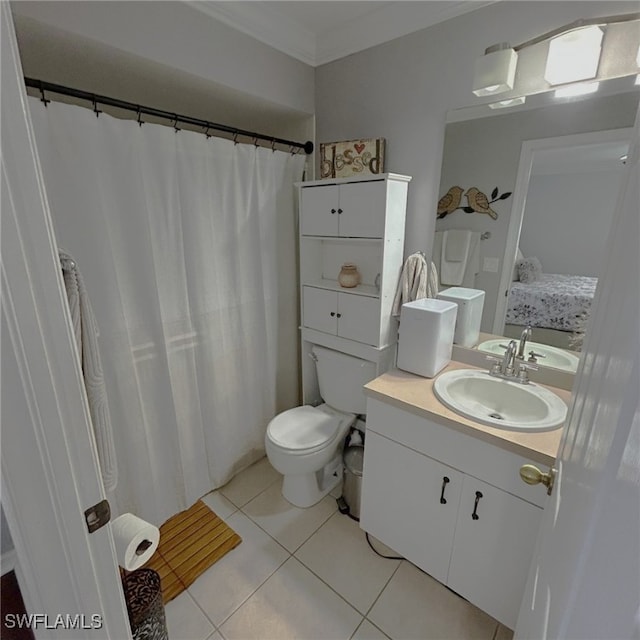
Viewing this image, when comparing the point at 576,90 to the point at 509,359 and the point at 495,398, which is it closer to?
the point at 509,359

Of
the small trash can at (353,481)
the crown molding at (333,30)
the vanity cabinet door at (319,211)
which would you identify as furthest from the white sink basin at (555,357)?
the crown molding at (333,30)

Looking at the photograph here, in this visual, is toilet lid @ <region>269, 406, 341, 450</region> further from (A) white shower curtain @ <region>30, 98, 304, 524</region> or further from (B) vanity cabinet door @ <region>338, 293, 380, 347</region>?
(B) vanity cabinet door @ <region>338, 293, 380, 347</region>

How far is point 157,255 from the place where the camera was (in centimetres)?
147

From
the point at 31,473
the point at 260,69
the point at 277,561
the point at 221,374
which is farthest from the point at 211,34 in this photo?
the point at 277,561

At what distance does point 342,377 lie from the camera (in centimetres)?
189

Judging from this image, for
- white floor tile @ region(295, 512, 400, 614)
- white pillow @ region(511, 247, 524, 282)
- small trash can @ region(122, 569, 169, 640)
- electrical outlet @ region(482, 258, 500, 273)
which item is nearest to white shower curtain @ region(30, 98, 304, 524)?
small trash can @ region(122, 569, 169, 640)

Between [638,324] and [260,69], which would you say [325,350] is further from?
[638,324]

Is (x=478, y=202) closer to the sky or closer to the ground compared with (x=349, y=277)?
closer to the sky

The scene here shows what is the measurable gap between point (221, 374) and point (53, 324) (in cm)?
133

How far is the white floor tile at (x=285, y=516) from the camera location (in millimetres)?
1659

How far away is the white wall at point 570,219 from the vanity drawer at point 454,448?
770mm

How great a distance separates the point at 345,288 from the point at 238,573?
1.44 metres

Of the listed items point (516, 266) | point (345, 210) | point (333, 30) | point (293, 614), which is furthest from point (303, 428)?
point (333, 30)

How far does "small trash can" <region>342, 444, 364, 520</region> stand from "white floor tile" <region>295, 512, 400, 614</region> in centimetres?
7
